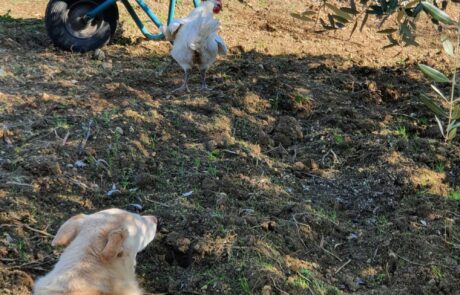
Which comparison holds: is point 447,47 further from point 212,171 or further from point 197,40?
point 197,40

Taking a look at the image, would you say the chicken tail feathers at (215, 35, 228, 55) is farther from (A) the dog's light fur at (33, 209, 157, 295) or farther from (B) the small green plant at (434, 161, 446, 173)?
(A) the dog's light fur at (33, 209, 157, 295)

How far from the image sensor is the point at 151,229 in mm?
3469

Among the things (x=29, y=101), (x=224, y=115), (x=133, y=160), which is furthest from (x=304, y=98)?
(x=29, y=101)

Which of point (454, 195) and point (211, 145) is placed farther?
point (211, 145)

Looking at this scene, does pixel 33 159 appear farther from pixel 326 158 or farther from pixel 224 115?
pixel 326 158

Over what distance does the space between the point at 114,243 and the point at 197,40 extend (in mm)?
3592

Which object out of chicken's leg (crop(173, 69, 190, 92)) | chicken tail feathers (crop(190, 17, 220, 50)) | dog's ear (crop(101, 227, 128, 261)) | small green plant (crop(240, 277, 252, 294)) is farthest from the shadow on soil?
dog's ear (crop(101, 227, 128, 261))

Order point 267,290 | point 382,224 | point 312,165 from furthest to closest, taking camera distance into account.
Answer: point 312,165, point 382,224, point 267,290

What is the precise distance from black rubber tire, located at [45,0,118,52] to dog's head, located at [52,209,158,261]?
4.44 metres

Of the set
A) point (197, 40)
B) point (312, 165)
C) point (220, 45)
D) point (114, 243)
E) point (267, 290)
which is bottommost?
point (312, 165)

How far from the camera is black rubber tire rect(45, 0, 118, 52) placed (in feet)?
24.1

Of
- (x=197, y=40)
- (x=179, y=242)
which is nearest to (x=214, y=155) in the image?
(x=179, y=242)

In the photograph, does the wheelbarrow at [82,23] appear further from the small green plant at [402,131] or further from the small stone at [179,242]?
the small stone at [179,242]

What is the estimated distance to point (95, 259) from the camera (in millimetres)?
3096
